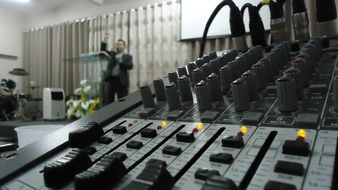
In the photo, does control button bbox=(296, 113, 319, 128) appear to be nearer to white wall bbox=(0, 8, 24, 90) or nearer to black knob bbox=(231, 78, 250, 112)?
black knob bbox=(231, 78, 250, 112)

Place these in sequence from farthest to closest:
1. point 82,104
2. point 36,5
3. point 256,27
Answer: point 36,5, point 82,104, point 256,27

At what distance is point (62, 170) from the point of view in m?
0.28

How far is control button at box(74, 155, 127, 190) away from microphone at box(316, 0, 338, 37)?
58 centimetres

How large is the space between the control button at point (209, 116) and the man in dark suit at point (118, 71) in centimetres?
406

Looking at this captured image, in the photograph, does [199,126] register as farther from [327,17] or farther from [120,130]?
[327,17]

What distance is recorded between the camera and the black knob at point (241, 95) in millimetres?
370

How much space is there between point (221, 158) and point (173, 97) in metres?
0.19

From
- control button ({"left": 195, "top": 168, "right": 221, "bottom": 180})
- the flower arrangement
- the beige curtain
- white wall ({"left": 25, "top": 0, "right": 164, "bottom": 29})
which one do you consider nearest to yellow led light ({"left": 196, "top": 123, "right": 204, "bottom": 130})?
control button ({"left": 195, "top": 168, "right": 221, "bottom": 180})

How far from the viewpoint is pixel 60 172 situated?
28 centimetres

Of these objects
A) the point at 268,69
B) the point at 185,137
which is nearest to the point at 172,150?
the point at 185,137

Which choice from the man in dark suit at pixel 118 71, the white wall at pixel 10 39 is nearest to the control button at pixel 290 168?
the man in dark suit at pixel 118 71

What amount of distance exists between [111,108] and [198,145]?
238mm

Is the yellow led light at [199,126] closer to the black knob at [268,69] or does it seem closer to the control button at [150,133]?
the control button at [150,133]

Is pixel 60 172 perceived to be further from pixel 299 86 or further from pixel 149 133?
pixel 299 86
